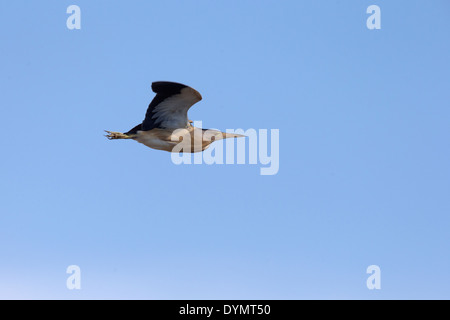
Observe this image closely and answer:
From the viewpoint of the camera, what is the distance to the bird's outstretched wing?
2705cm

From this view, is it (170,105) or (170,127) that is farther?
(170,127)

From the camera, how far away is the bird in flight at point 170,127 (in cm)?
2756

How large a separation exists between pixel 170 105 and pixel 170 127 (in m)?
0.93

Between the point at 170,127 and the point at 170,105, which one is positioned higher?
the point at 170,105

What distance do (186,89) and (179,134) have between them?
223 centimetres

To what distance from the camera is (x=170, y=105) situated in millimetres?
27922

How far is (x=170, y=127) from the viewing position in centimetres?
2845

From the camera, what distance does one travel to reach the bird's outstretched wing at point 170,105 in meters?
27.0

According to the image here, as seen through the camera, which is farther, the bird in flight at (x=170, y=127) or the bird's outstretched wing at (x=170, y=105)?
the bird in flight at (x=170, y=127)

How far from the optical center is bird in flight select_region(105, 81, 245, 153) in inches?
1085

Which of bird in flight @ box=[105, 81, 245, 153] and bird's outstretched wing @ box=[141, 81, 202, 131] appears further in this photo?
bird in flight @ box=[105, 81, 245, 153]
